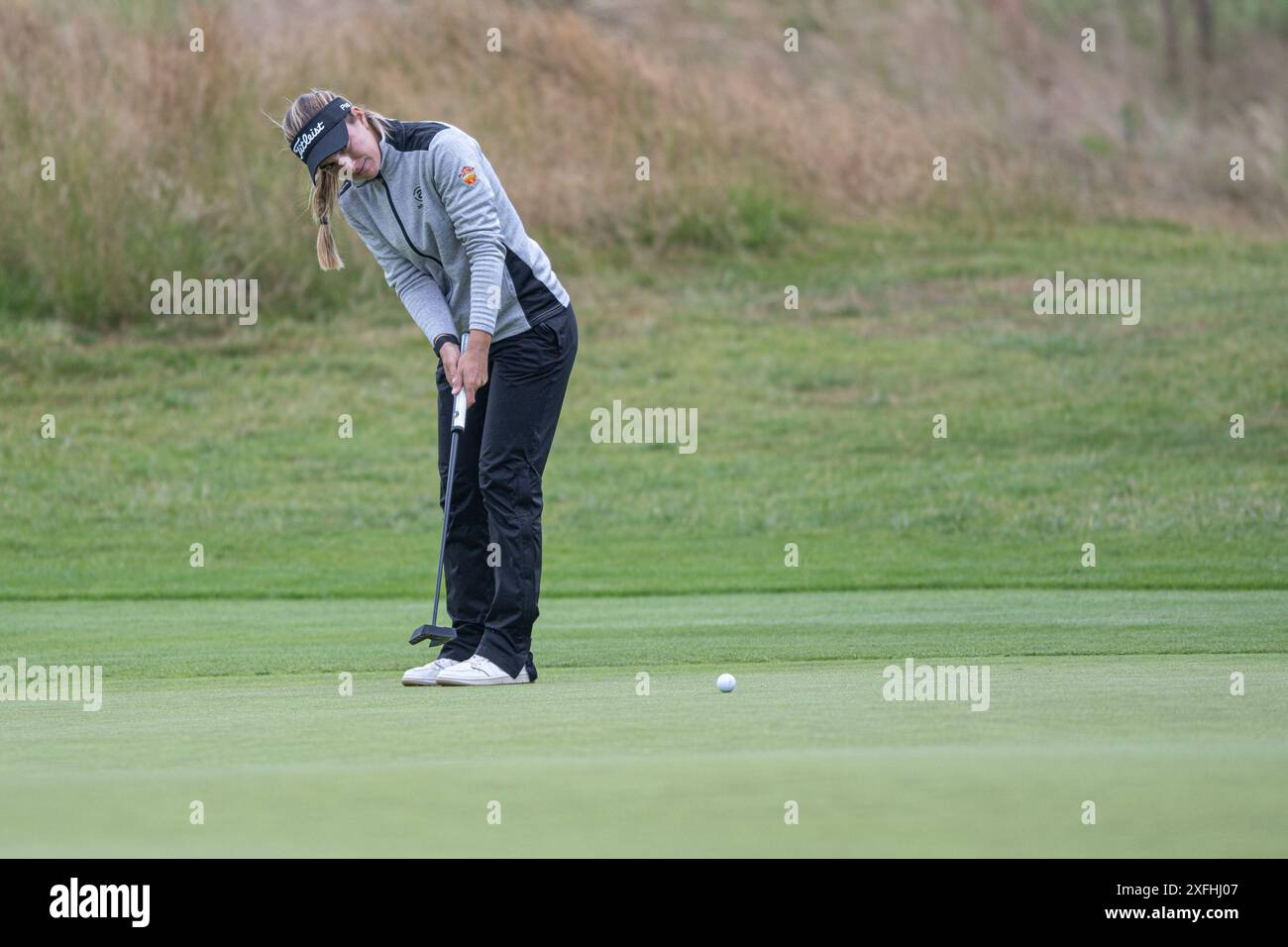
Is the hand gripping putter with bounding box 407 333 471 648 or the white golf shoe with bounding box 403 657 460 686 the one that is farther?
the hand gripping putter with bounding box 407 333 471 648

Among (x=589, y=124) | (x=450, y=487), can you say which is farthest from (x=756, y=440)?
(x=450, y=487)

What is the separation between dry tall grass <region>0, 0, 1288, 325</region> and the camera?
20.7 m

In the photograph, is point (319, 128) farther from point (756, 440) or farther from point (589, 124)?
point (589, 124)

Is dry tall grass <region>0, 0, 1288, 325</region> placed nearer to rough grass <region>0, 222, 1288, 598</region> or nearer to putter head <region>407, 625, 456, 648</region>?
rough grass <region>0, 222, 1288, 598</region>

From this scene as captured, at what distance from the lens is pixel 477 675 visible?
654 centimetres

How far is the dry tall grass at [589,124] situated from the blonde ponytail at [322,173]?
13.5 meters

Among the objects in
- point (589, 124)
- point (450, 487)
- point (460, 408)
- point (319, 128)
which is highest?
point (589, 124)

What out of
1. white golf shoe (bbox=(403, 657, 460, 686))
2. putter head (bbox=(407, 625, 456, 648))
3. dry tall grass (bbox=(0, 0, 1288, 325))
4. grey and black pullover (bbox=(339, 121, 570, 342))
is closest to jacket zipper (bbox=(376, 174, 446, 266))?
grey and black pullover (bbox=(339, 121, 570, 342))

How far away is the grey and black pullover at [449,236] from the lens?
260 inches

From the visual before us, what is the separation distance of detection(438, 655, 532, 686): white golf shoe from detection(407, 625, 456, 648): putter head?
264mm

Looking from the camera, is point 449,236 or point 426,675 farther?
point 449,236

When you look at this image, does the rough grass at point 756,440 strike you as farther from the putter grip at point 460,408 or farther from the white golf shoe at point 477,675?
the white golf shoe at point 477,675

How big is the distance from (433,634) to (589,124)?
1806 centimetres

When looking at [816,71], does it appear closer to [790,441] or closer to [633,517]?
[790,441]
